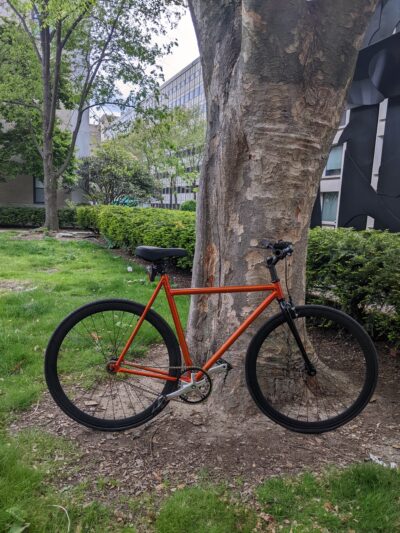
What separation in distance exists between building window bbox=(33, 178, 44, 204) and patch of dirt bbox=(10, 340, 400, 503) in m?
19.3

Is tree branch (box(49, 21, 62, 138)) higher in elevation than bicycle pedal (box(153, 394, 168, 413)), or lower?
higher

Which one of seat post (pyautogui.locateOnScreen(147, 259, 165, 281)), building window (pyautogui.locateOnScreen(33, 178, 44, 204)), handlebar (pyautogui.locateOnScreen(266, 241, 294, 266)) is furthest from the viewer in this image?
building window (pyautogui.locateOnScreen(33, 178, 44, 204))

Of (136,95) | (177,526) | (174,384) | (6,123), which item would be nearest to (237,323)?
(174,384)

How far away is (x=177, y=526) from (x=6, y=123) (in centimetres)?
1961

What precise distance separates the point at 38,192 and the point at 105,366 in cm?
1962

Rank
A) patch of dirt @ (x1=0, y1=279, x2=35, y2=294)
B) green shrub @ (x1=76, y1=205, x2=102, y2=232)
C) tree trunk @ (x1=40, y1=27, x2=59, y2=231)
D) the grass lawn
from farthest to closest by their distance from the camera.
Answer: green shrub @ (x1=76, y1=205, x2=102, y2=232), tree trunk @ (x1=40, y1=27, x2=59, y2=231), patch of dirt @ (x1=0, y1=279, x2=35, y2=294), the grass lawn

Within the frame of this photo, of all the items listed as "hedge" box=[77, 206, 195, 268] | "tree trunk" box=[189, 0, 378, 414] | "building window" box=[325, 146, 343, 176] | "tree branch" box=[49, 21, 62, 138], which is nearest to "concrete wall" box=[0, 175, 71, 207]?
"tree branch" box=[49, 21, 62, 138]

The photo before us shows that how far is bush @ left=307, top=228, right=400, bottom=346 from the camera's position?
3.81 metres

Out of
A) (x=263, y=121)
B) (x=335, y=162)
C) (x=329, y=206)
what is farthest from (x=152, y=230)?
(x=335, y=162)

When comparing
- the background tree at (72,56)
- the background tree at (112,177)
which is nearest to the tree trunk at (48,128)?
the background tree at (72,56)

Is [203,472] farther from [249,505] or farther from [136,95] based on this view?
[136,95]

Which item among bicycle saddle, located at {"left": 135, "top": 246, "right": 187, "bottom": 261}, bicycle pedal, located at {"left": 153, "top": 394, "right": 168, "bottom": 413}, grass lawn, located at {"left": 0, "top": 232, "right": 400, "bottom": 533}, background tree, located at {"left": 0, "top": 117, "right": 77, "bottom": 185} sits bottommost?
grass lawn, located at {"left": 0, "top": 232, "right": 400, "bottom": 533}

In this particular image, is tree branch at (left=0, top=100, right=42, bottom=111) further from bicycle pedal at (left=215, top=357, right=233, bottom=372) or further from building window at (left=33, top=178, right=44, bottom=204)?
bicycle pedal at (left=215, top=357, right=233, bottom=372)

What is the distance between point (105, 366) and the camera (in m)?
2.91
